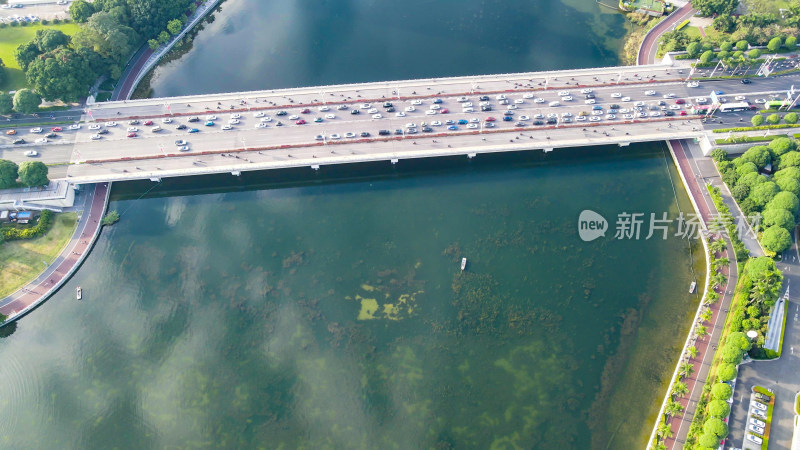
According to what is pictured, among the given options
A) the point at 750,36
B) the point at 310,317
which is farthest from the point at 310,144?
the point at 750,36

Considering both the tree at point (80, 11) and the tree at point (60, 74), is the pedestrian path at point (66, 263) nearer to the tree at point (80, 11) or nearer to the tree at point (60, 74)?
the tree at point (60, 74)

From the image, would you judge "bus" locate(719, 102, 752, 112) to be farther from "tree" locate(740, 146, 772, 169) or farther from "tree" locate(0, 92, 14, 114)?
"tree" locate(0, 92, 14, 114)

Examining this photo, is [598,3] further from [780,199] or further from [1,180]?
[1,180]

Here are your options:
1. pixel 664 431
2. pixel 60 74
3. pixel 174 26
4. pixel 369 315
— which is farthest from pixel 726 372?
pixel 60 74

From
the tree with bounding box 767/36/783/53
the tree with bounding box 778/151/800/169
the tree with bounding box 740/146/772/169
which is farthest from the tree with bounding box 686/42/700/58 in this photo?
the tree with bounding box 778/151/800/169

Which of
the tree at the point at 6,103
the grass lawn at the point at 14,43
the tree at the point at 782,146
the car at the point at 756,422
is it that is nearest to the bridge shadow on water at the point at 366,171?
the tree at the point at 782,146
